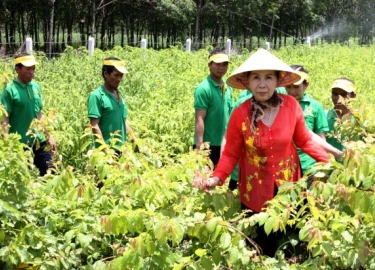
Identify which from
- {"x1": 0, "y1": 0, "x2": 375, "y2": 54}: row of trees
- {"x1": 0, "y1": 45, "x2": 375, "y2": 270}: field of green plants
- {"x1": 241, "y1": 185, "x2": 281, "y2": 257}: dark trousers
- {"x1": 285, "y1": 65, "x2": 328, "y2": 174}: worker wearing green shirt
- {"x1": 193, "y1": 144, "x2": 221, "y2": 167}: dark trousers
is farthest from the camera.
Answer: {"x1": 0, "y1": 0, "x2": 375, "y2": 54}: row of trees

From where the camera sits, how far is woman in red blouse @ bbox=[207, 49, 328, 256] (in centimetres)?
288

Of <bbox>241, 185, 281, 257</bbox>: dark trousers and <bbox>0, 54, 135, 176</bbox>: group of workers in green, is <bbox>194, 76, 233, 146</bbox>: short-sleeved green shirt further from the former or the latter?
<bbox>241, 185, 281, 257</bbox>: dark trousers

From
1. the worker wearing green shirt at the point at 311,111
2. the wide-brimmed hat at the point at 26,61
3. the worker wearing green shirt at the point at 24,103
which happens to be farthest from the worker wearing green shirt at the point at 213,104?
the wide-brimmed hat at the point at 26,61

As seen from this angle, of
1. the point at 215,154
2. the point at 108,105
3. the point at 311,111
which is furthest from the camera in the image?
Result: the point at 215,154

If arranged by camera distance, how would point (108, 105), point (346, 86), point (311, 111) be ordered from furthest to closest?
point (108, 105), point (346, 86), point (311, 111)

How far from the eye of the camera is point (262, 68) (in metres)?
2.83

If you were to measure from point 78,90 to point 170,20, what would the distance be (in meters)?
21.8

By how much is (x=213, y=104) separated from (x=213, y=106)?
0.06 feet

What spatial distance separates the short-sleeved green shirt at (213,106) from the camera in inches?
187

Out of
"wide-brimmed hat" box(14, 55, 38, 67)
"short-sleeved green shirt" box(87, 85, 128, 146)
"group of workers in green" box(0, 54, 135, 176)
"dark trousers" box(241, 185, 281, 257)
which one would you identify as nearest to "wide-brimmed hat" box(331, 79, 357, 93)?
"dark trousers" box(241, 185, 281, 257)

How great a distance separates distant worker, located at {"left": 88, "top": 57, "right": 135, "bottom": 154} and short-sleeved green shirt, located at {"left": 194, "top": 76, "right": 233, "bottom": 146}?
26.2 inches

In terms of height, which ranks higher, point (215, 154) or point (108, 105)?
point (108, 105)

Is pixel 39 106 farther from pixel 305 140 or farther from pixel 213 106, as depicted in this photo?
pixel 305 140

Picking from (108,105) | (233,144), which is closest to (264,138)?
(233,144)
